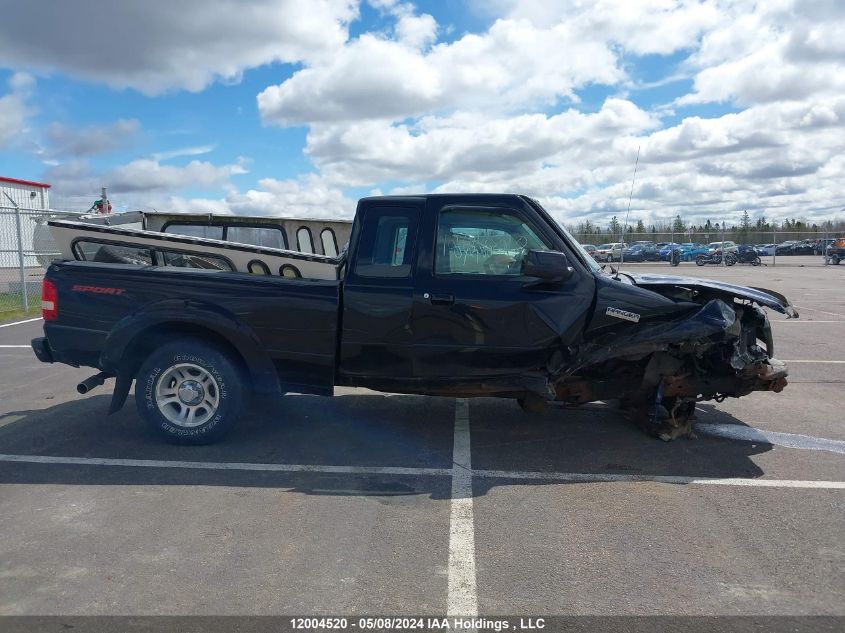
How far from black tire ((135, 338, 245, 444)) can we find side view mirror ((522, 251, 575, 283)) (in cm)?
248

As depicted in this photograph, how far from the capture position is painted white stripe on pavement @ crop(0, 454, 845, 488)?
475 centimetres

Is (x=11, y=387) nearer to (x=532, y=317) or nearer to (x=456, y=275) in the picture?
(x=456, y=275)

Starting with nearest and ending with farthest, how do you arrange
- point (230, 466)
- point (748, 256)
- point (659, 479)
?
1. point (659, 479)
2. point (230, 466)
3. point (748, 256)

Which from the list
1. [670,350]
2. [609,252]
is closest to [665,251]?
[609,252]

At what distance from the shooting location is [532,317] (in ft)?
17.2

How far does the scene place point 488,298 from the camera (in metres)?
5.20

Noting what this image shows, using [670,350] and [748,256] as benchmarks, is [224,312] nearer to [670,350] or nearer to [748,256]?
[670,350]

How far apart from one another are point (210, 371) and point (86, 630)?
2585 mm

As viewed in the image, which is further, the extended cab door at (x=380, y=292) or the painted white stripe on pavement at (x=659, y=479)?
the extended cab door at (x=380, y=292)

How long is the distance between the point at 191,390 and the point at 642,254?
49.3 metres

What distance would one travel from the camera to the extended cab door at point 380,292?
529 centimetres

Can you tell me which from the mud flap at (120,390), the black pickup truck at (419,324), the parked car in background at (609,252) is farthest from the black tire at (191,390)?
the parked car in background at (609,252)

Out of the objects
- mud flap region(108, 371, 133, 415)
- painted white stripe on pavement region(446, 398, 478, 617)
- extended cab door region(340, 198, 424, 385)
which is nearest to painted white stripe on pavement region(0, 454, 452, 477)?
painted white stripe on pavement region(446, 398, 478, 617)

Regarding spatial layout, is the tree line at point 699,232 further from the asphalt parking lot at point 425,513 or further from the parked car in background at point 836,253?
the asphalt parking lot at point 425,513
